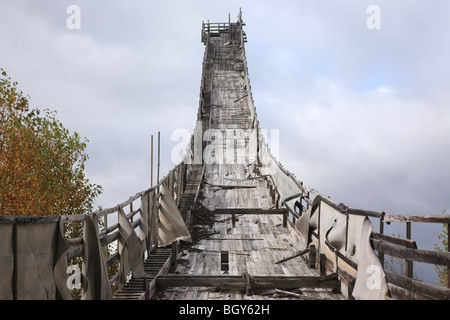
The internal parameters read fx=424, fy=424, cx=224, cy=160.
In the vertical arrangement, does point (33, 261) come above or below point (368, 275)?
above

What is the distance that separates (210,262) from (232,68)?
3137 centimetres

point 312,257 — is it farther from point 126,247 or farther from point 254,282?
point 126,247

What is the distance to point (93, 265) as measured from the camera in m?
5.80

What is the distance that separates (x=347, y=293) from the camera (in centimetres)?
774

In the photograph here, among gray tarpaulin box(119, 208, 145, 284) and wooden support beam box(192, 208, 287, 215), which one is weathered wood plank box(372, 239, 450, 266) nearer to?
gray tarpaulin box(119, 208, 145, 284)

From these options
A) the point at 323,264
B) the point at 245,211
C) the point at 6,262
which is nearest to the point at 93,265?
the point at 6,262

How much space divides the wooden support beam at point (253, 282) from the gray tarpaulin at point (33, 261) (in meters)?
4.00

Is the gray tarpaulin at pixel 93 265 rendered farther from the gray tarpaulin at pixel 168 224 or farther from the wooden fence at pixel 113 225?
the gray tarpaulin at pixel 168 224

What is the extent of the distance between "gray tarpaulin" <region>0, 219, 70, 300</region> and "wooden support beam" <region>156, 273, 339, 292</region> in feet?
13.1

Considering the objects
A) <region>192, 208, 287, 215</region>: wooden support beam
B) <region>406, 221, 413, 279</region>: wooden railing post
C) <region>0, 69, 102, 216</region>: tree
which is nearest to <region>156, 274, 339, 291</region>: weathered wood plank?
<region>406, 221, 413, 279</region>: wooden railing post

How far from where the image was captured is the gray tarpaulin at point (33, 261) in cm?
405

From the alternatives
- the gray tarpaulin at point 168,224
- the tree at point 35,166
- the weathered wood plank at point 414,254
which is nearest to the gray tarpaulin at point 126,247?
the gray tarpaulin at point 168,224

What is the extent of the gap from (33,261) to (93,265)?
1483mm
